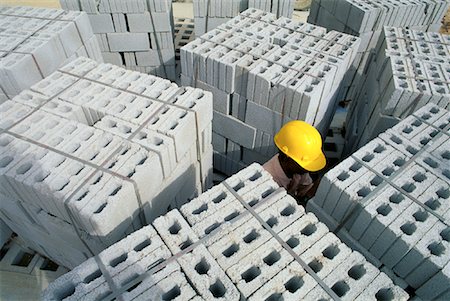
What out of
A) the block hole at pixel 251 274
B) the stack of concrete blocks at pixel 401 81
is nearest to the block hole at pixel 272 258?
the block hole at pixel 251 274

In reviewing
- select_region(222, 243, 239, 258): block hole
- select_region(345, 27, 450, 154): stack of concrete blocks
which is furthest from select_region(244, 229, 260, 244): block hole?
select_region(345, 27, 450, 154): stack of concrete blocks

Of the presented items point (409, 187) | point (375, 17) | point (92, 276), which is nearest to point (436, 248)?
point (409, 187)

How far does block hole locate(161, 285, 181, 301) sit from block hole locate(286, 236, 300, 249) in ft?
3.22

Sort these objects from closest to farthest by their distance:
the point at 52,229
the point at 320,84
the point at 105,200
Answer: the point at 105,200
the point at 52,229
the point at 320,84

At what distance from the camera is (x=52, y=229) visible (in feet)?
11.5

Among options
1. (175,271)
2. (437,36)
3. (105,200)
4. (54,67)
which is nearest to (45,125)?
(105,200)

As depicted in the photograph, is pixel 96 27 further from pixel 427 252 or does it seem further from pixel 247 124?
pixel 427 252

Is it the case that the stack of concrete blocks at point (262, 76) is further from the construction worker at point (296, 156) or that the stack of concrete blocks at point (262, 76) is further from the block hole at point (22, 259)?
the block hole at point (22, 259)

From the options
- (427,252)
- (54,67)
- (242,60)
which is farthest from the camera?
(54,67)

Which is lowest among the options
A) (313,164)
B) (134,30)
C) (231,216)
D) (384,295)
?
(313,164)

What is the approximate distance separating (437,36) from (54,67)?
687 cm

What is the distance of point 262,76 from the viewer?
4.36 m

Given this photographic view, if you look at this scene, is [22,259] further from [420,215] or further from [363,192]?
[420,215]

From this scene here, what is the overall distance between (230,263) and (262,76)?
285 cm
